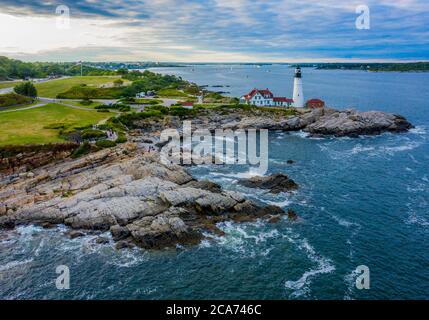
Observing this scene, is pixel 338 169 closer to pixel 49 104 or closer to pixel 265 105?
pixel 265 105

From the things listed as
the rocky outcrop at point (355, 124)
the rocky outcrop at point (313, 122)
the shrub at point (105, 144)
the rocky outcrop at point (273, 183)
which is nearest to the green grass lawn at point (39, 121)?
the shrub at point (105, 144)

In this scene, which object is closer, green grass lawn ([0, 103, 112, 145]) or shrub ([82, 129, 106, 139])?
green grass lawn ([0, 103, 112, 145])

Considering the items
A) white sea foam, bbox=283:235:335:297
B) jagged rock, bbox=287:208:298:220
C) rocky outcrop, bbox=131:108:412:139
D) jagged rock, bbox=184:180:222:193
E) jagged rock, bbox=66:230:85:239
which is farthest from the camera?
rocky outcrop, bbox=131:108:412:139

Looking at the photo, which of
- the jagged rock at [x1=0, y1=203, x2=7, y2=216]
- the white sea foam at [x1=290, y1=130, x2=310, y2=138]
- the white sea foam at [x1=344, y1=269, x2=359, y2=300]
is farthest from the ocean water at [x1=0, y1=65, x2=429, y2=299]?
the white sea foam at [x1=290, y1=130, x2=310, y2=138]

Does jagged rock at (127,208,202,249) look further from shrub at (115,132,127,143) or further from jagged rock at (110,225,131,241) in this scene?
shrub at (115,132,127,143)

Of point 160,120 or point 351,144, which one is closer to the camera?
point 351,144

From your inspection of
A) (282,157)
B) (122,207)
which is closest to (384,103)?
(282,157)

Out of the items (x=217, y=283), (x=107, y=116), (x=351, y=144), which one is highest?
(x=107, y=116)

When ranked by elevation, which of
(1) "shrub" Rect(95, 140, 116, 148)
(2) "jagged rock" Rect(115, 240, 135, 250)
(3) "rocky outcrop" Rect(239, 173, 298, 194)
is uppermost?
(1) "shrub" Rect(95, 140, 116, 148)
